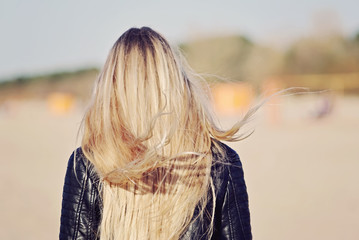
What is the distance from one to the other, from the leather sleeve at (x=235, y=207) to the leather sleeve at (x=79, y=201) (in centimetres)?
45

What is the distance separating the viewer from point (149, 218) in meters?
1.45

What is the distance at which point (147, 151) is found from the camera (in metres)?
1.42

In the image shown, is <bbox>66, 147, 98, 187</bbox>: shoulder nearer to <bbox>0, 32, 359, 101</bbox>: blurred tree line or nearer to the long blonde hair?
the long blonde hair

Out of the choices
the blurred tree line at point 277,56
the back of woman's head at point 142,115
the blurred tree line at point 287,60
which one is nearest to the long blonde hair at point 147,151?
the back of woman's head at point 142,115

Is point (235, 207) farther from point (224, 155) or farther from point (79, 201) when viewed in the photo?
point (79, 201)

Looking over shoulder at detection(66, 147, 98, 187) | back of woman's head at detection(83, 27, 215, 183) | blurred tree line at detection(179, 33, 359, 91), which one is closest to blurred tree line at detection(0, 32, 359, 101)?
blurred tree line at detection(179, 33, 359, 91)

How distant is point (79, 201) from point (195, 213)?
1.31 feet

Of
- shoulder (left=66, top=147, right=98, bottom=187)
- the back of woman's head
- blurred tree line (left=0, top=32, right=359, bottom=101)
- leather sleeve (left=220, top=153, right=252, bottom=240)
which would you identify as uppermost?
blurred tree line (left=0, top=32, right=359, bottom=101)

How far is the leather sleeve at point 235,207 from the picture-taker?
1453 millimetres

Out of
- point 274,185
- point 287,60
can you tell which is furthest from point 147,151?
point 287,60

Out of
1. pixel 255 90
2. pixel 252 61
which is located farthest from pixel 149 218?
pixel 252 61

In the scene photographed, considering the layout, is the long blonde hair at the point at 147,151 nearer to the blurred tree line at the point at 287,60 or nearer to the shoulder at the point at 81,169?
the shoulder at the point at 81,169

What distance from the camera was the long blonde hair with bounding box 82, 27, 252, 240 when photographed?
1.45m

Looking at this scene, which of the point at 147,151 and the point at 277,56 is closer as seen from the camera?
the point at 147,151
